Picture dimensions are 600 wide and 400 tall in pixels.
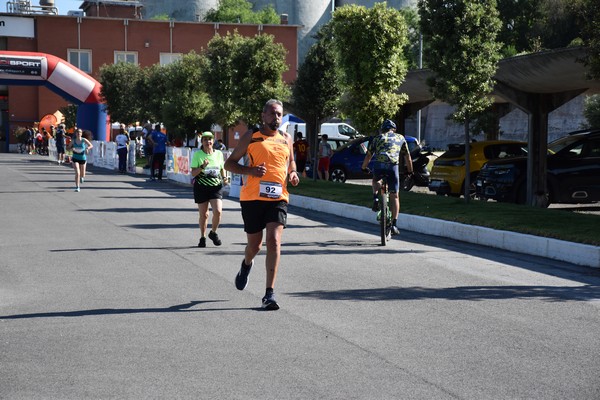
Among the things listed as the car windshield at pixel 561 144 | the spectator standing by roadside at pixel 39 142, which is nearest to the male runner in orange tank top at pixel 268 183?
the car windshield at pixel 561 144

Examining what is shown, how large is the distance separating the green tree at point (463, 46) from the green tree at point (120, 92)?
32474mm

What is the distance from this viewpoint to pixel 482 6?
18.7m

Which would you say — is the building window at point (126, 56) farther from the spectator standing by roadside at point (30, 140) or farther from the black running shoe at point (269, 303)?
the black running shoe at point (269, 303)

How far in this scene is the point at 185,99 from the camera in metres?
39.2

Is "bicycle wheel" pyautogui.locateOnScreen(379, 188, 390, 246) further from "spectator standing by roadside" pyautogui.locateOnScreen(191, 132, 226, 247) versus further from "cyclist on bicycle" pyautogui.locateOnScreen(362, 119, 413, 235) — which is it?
"spectator standing by roadside" pyautogui.locateOnScreen(191, 132, 226, 247)

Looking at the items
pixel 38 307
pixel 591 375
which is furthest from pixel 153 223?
pixel 591 375

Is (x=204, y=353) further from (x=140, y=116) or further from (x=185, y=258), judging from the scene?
(x=140, y=116)

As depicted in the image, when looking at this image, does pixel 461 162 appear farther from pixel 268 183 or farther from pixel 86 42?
pixel 86 42

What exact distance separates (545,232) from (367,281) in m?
4.63

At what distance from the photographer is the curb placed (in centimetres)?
1225

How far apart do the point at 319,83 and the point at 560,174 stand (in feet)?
35.2

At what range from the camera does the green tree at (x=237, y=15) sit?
10869 cm

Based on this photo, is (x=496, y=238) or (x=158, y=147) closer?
(x=496, y=238)

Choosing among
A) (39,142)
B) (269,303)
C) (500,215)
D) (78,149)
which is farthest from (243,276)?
(39,142)
